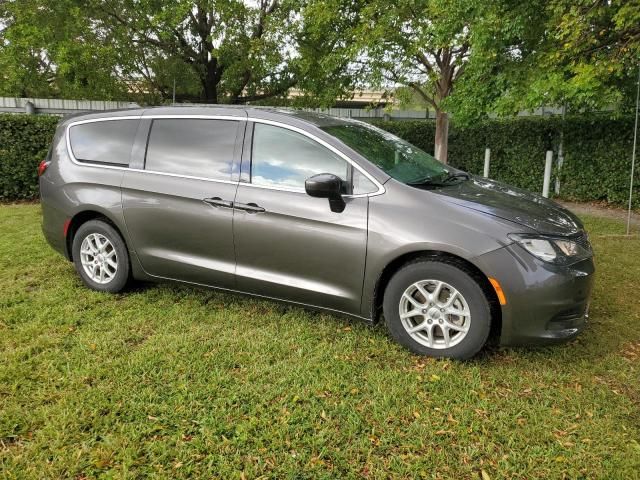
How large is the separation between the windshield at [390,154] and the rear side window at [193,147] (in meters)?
0.82

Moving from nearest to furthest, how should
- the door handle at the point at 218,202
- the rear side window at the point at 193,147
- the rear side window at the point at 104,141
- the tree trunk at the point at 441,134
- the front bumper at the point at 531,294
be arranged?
the front bumper at the point at 531,294 → the door handle at the point at 218,202 → the rear side window at the point at 193,147 → the rear side window at the point at 104,141 → the tree trunk at the point at 441,134

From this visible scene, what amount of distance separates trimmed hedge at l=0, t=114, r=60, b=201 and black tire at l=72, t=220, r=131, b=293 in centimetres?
644

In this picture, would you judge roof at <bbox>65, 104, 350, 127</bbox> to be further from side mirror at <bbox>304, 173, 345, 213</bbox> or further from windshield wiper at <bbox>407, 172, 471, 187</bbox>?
windshield wiper at <bbox>407, 172, 471, 187</bbox>

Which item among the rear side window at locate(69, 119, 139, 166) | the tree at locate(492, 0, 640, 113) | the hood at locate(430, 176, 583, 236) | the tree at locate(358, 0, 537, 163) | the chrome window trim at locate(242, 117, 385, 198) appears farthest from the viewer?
the tree at locate(358, 0, 537, 163)

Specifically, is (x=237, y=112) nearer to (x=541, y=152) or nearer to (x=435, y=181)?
(x=435, y=181)

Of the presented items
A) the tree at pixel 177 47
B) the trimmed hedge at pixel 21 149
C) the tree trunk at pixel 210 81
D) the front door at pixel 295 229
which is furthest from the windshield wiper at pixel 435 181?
the tree trunk at pixel 210 81

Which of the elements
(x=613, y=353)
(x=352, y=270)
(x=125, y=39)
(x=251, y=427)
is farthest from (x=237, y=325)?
(x=125, y=39)

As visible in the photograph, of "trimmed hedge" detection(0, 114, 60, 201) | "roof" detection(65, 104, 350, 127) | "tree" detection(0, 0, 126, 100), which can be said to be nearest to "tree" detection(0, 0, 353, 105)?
"tree" detection(0, 0, 126, 100)

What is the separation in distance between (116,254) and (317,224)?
2041 millimetres

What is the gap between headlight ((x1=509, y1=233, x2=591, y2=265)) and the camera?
3080mm

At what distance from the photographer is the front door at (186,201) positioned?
3857 mm

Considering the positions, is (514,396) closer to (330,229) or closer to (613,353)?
(613,353)

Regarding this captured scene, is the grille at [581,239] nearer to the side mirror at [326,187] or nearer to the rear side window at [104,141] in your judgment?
the side mirror at [326,187]

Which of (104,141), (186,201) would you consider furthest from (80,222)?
(186,201)
